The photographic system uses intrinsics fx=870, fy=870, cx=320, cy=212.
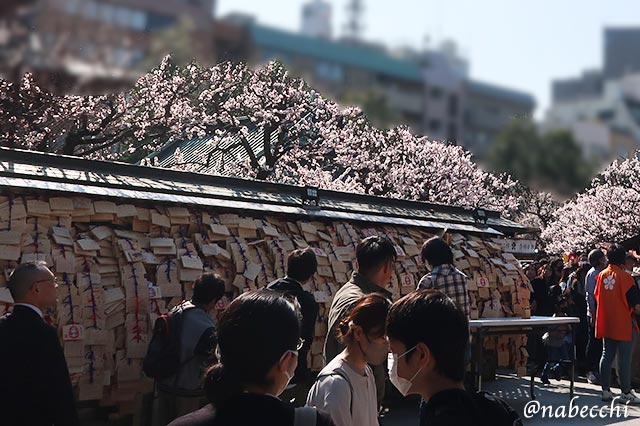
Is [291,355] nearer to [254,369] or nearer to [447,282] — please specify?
[254,369]

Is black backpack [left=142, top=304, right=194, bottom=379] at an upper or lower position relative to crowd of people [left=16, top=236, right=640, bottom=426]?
lower

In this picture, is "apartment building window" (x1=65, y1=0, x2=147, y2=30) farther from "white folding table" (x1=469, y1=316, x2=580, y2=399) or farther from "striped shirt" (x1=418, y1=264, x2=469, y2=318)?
"white folding table" (x1=469, y1=316, x2=580, y2=399)

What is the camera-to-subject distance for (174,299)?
291 inches

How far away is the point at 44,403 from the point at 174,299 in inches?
125

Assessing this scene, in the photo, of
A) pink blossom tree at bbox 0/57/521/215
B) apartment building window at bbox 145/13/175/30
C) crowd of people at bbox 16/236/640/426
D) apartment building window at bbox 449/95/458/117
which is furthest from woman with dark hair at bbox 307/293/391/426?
pink blossom tree at bbox 0/57/521/215

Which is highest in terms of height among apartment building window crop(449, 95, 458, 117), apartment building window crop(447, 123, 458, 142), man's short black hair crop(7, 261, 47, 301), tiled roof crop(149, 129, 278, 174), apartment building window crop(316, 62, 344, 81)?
tiled roof crop(149, 129, 278, 174)

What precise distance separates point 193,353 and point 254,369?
3313 millimetres

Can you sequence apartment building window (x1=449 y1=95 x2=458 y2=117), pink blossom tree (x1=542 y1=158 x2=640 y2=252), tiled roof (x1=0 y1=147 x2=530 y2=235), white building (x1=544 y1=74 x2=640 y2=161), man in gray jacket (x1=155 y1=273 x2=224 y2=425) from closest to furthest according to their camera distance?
1. white building (x1=544 y1=74 x2=640 y2=161)
2. apartment building window (x1=449 y1=95 x2=458 y2=117)
3. man in gray jacket (x1=155 y1=273 x2=224 y2=425)
4. tiled roof (x1=0 y1=147 x2=530 y2=235)
5. pink blossom tree (x1=542 y1=158 x2=640 y2=252)

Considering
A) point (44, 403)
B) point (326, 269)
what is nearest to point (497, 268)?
point (326, 269)

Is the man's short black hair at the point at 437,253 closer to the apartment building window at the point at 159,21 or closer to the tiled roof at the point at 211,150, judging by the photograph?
the apartment building window at the point at 159,21

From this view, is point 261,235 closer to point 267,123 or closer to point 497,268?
point 497,268

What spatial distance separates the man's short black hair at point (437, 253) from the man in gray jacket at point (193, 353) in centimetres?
209

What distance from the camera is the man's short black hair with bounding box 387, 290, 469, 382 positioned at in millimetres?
3080

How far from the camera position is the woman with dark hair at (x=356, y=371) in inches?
156
